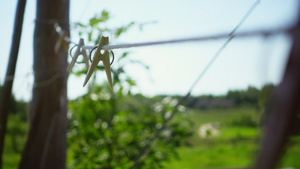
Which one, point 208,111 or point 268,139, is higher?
point 208,111

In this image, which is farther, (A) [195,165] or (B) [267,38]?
(A) [195,165]

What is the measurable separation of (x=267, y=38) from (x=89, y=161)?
87.9 inches

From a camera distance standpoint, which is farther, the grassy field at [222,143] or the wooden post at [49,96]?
the grassy field at [222,143]

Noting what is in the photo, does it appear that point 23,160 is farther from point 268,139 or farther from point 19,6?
point 268,139

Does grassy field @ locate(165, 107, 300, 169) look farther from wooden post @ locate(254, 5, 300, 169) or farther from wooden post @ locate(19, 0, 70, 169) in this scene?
wooden post @ locate(254, 5, 300, 169)

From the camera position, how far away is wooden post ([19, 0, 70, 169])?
1.96m

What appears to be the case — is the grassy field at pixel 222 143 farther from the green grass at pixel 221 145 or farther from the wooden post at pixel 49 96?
the wooden post at pixel 49 96

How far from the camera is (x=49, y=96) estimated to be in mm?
1982

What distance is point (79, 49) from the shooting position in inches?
48.4

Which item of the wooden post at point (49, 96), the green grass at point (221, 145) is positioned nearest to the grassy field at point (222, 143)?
the green grass at point (221, 145)

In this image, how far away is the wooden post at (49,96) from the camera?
6.43 ft

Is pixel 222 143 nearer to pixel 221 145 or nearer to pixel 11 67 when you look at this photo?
pixel 221 145

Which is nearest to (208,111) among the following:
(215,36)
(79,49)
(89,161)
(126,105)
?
(126,105)

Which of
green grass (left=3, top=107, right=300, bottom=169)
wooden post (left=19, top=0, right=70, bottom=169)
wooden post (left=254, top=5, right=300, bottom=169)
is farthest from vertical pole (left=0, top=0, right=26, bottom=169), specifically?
green grass (left=3, top=107, right=300, bottom=169)
